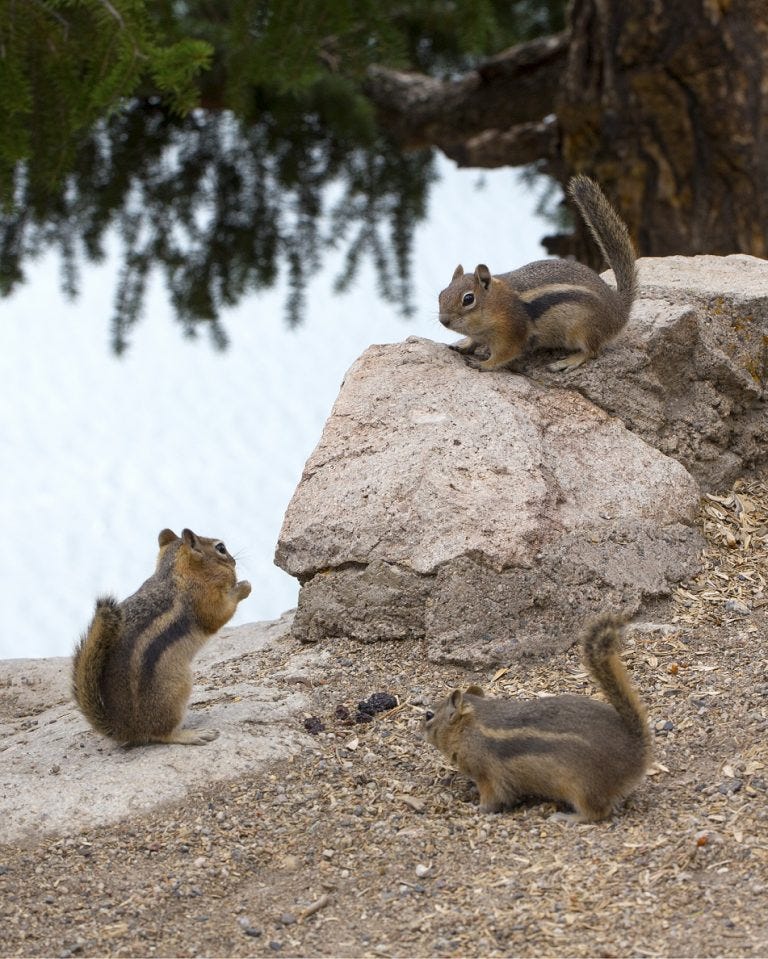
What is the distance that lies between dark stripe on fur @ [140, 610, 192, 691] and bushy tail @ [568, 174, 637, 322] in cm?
237

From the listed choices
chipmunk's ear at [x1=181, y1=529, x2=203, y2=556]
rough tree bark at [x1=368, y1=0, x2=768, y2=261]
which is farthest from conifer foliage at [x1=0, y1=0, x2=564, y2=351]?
chipmunk's ear at [x1=181, y1=529, x2=203, y2=556]

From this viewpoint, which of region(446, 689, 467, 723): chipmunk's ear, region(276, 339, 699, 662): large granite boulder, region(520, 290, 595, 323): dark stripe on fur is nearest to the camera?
region(446, 689, 467, 723): chipmunk's ear

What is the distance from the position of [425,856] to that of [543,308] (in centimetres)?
257

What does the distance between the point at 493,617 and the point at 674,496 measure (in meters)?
1.02

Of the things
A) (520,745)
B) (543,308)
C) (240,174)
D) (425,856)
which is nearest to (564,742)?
(520,745)

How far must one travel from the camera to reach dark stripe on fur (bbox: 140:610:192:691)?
13.5 ft

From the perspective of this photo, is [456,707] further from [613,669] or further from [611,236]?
[611,236]

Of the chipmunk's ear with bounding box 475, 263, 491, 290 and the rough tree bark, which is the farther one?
the rough tree bark

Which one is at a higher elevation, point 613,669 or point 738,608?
point 613,669

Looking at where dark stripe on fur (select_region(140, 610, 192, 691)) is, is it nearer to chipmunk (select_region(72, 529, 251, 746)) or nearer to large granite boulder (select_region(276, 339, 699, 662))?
chipmunk (select_region(72, 529, 251, 746))

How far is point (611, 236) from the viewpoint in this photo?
5.44m

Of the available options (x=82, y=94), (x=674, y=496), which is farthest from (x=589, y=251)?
(x=82, y=94)

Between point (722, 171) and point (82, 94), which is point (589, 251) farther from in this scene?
point (82, 94)

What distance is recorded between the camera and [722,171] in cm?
712
